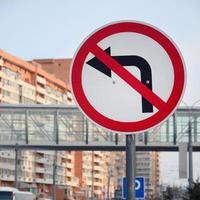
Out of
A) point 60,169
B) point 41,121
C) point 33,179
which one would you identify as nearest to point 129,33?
point 41,121

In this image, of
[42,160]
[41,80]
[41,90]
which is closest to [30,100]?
[41,90]

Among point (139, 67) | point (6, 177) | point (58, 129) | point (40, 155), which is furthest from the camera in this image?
point (40, 155)

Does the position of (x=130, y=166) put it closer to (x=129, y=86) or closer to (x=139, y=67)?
(x=129, y=86)

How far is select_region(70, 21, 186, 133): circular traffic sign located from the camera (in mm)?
4270

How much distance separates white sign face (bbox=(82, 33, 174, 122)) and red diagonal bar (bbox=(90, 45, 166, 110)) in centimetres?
2

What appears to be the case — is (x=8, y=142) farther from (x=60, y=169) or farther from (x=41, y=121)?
(x=60, y=169)

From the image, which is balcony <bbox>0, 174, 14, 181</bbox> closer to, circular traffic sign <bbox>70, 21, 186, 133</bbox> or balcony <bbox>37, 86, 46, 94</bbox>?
balcony <bbox>37, 86, 46, 94</bbox>

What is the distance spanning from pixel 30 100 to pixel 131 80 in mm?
139880

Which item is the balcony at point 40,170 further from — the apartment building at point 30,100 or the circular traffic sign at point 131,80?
the circular traffic sign at point 131,80

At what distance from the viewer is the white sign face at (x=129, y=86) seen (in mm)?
4266

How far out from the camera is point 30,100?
471ft

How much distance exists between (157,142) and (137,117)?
68.3m

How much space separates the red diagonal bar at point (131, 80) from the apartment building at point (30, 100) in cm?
11522

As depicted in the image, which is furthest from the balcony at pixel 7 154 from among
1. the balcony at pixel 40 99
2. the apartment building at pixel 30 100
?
the balcony at pixel 40 99
